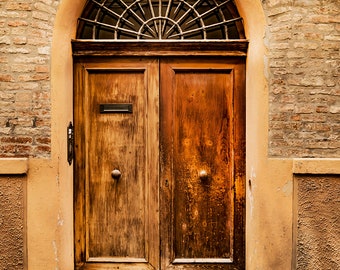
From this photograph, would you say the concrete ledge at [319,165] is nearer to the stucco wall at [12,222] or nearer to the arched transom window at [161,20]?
the arched transom window at [161,20]

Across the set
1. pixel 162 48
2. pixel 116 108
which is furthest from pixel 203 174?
pixel 162 48

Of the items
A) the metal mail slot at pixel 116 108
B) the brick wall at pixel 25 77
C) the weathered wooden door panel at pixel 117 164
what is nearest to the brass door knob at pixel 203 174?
the weathered wooden door panel at pixel 117 164

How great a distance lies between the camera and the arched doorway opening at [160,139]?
4.49m

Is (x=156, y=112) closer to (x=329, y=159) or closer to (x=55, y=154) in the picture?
(x=55, y=154)

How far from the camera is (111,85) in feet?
14.9

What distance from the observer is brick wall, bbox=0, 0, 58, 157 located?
421 cm

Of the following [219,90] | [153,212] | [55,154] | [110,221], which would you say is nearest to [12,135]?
[55,154]

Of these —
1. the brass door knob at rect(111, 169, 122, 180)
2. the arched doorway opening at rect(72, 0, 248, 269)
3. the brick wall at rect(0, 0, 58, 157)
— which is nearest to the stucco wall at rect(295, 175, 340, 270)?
the arched doorway opening at rect(72, 0, 248, 269)

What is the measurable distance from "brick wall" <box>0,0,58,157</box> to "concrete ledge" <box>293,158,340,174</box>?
7.89 ft

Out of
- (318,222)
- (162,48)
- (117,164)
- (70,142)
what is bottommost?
(318,222)

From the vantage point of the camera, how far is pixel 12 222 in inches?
167

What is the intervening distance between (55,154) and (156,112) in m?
1.06

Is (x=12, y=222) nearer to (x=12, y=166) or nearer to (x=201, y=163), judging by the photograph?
(x=12, y=166)

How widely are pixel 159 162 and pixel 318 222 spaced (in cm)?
163
